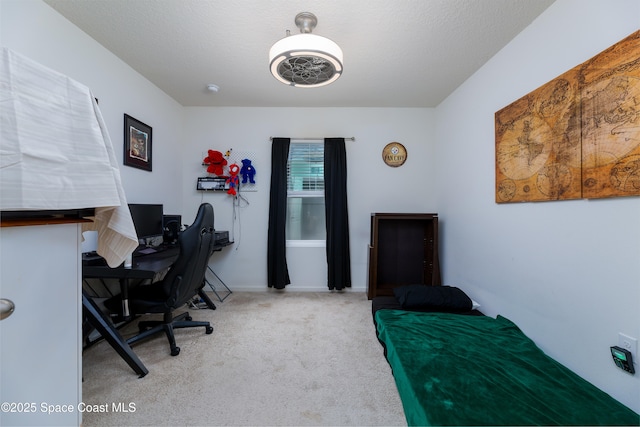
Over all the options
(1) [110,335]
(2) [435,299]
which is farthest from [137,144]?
(2) [435,299]

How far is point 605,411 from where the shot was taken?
43.4 inches

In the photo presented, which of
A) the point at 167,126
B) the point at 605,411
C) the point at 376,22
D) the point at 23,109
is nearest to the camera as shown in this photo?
the point at 23,109

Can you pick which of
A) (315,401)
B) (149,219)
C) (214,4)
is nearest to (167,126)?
(149,219)

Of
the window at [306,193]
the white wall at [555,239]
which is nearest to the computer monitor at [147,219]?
the window at [306,193]

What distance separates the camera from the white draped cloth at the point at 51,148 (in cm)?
59

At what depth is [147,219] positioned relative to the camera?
2428 mm

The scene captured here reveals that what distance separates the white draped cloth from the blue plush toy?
97.9 inches

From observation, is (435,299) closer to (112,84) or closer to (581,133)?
(581,133)

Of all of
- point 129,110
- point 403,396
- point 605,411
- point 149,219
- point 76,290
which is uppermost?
point 129,110

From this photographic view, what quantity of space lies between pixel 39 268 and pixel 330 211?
2.76 m

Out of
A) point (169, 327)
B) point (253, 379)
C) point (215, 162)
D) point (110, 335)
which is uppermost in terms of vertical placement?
point (215, 162)

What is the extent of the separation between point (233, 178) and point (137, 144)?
3.50ft

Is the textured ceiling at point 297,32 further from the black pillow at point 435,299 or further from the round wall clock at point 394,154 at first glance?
the black pillow at point 435,299

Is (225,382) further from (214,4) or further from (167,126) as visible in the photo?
(167,126)
